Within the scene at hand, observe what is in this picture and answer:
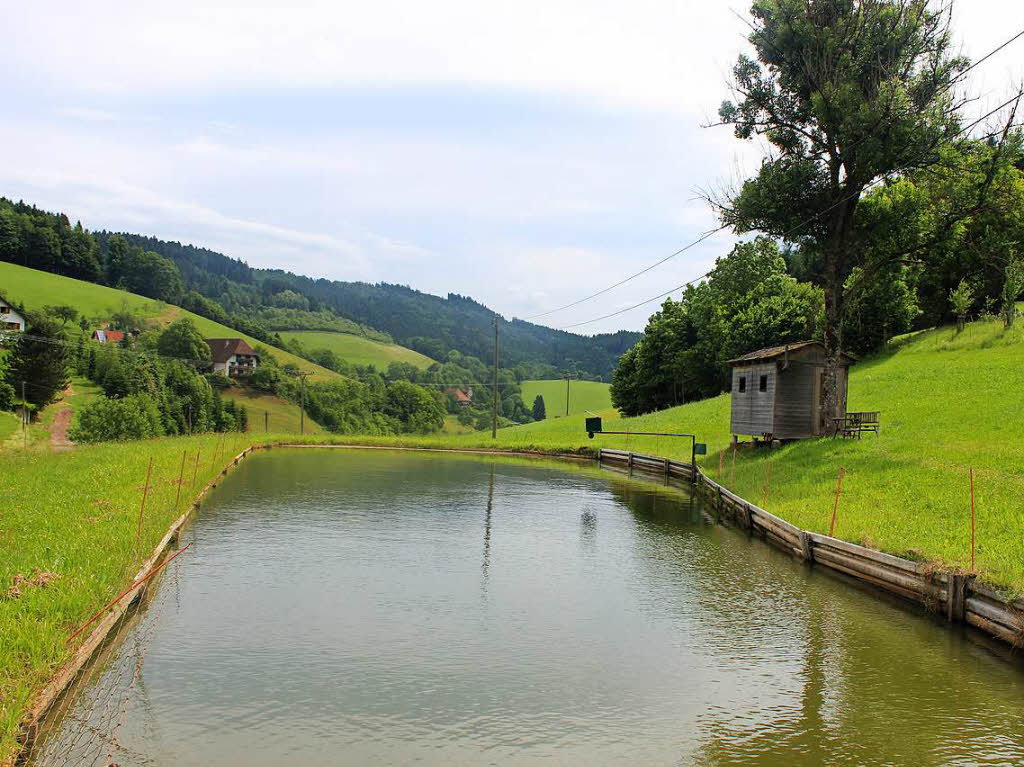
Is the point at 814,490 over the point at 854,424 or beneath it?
beneath

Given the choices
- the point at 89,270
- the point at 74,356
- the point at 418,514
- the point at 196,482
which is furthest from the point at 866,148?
the point at 89,270

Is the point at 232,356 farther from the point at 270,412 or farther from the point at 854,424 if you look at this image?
the point at 854,424

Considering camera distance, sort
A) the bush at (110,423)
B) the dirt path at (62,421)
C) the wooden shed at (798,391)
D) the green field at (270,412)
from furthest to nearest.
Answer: the green field at (270,412), the dirt path at (62,421), the bush at (110,423), the wooden shed at (798,391)

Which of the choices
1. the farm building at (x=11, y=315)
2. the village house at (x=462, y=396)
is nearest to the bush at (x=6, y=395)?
the farm building at (x=11, y=315)

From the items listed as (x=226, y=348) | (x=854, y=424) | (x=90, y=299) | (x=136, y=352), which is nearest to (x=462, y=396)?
(x=226, y=348)

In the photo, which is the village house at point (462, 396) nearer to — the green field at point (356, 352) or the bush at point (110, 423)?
the green field at point (356, 352)

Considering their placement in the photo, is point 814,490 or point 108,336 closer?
point 814,490

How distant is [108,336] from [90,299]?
2049 centimetres

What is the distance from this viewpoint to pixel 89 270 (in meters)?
154

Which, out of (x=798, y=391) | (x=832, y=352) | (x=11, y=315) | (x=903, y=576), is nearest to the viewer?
(x=903, y=576)

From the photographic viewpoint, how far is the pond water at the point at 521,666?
8.41 metres

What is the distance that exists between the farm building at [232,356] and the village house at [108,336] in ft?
48.7

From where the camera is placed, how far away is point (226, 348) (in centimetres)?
13638

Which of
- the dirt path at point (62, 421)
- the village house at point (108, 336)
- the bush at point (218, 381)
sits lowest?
the dirt path at point (62, 421)
